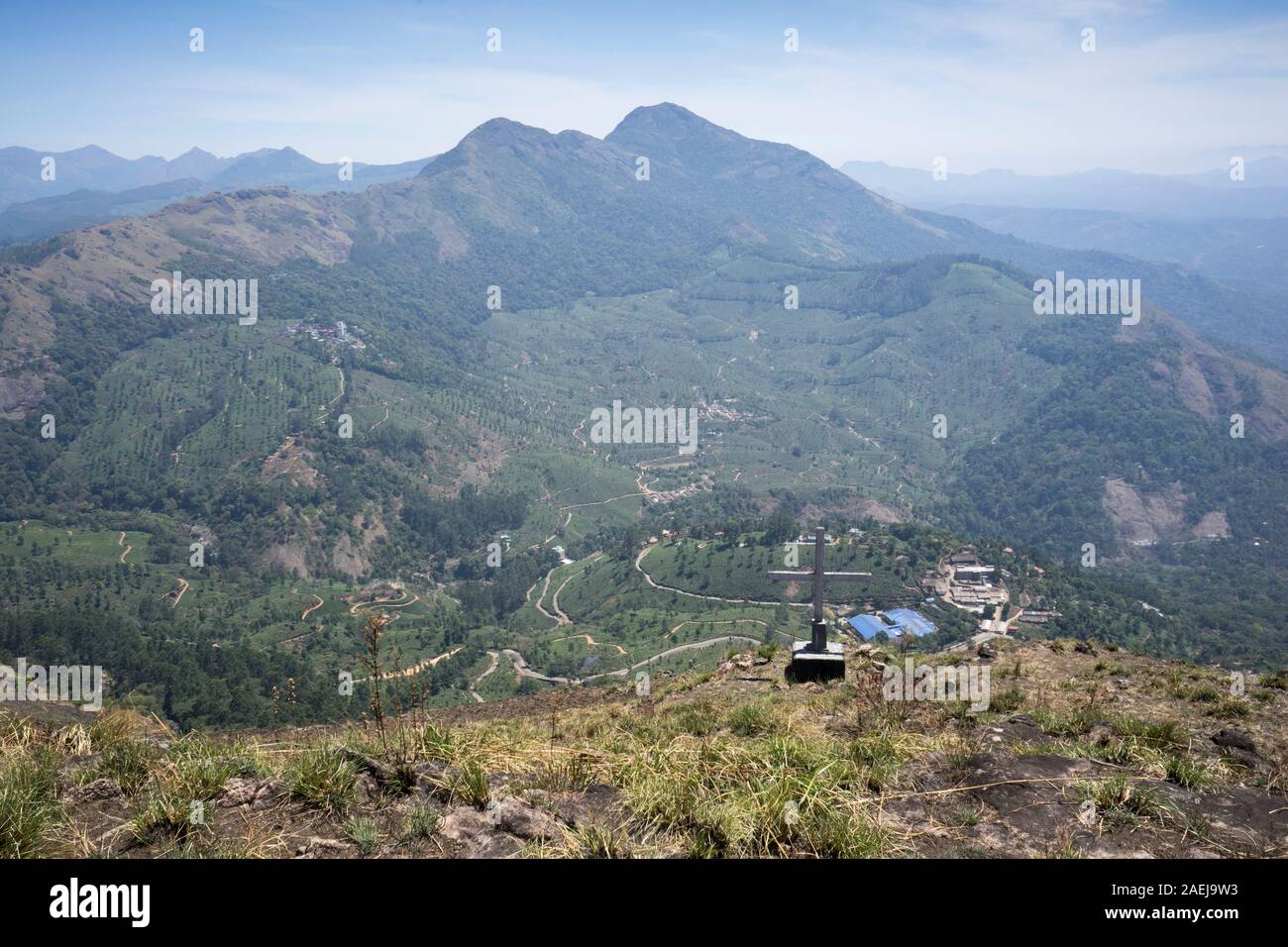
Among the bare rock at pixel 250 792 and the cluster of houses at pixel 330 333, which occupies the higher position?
the cluster of houses at pixel 330 333

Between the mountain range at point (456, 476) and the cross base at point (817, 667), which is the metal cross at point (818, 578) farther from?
the mountain range at point (456, 476)

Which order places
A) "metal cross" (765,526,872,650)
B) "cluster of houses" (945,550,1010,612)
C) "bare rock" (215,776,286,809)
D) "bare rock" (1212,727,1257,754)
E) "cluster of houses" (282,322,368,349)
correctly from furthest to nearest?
"cluster of houses" (282,322,368,349) → "cluster of houses" (945,550,1010,612) → "metal cross" (765,526,872,650) → "bare rock" (1212,727,1257,754) → "bare rock" (215,776,286,809)

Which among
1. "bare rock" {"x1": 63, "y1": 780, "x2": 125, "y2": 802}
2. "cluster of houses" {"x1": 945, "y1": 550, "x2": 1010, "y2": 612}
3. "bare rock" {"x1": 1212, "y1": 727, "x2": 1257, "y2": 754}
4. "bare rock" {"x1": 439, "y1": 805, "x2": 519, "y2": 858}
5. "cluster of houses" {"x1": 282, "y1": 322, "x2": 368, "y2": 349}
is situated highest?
"cluster of houses" {"x1": 282, "y1": 322, "x2": 368, "y2": 349}

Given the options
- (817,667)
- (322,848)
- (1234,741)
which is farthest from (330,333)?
(1234,741)

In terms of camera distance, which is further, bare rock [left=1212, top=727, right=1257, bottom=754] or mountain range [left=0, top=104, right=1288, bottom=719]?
mountain range [left=0, top=104, right=1288, bottom=719]

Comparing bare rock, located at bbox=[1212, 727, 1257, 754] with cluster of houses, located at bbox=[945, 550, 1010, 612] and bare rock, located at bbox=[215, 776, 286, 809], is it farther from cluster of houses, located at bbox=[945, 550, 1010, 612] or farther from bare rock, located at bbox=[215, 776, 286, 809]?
cluster of houses, located at bbox=[945, 550, 1010, 612]

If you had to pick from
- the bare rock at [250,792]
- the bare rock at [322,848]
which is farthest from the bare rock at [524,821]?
the bare rock at [250,792]

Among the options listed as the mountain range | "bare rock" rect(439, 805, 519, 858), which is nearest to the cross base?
"bare rock" rect(439, 805, 519, 858)

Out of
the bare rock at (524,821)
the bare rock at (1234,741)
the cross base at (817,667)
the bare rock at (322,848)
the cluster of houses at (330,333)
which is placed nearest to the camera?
the bare rock at (322,848)

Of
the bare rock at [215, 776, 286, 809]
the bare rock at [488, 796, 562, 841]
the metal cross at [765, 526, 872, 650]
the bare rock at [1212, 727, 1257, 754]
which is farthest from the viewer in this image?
the metal cross at [765, 526, 872, 650]
